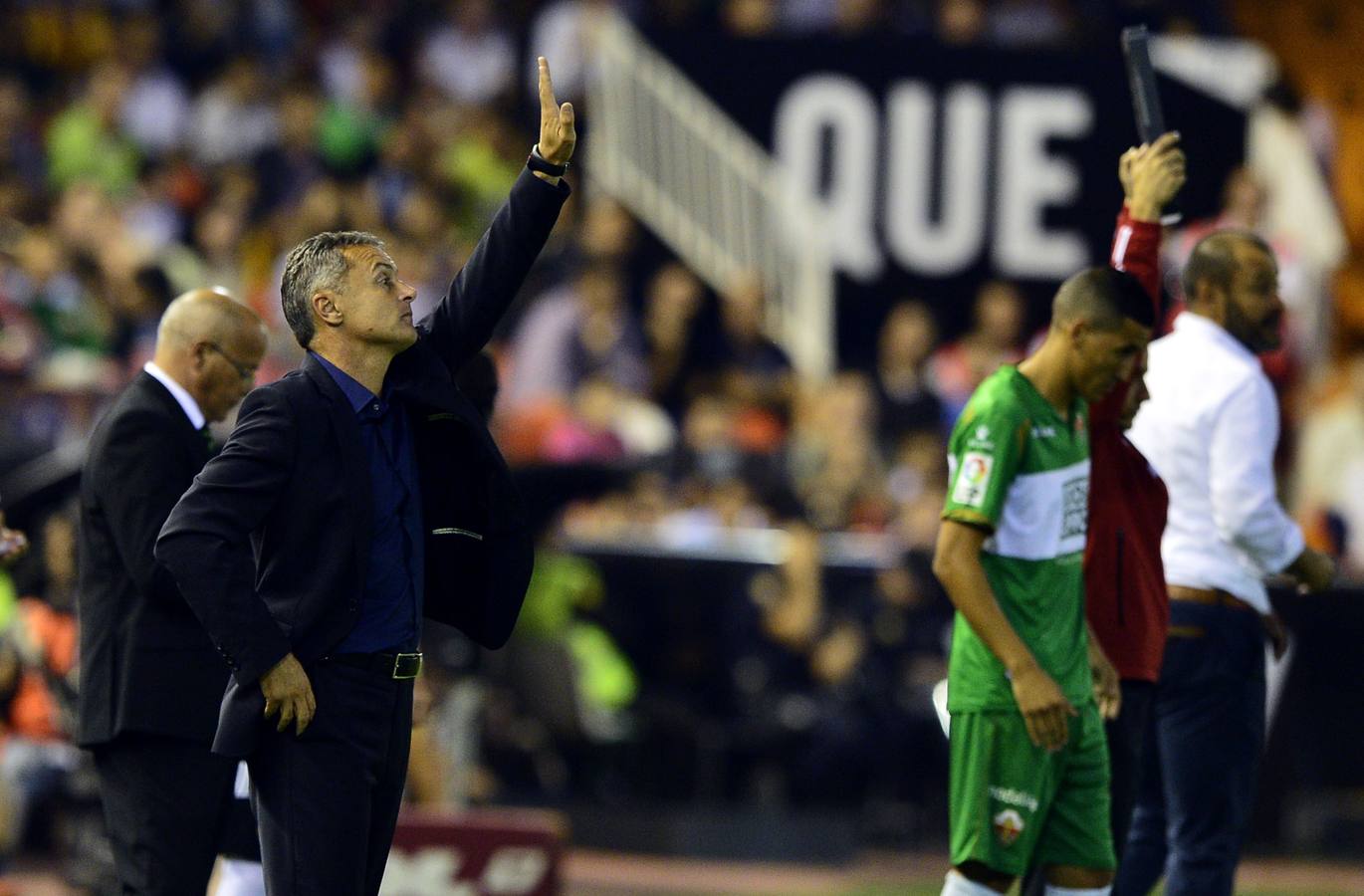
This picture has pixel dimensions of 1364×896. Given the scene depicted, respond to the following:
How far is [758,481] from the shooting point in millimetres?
12664

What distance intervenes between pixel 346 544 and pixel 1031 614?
190 centimetres

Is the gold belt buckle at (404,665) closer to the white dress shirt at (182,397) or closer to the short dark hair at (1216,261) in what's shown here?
the white dress shirt at (182,397)

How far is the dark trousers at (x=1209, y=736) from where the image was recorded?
6.86 m

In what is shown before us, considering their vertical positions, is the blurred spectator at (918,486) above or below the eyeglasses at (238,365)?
below

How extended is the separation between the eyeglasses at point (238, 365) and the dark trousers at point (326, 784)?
5.32ft

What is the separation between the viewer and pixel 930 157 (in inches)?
582

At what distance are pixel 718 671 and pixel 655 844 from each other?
932 millimetres

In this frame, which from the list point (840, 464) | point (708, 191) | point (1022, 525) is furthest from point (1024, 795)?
point (708, 191)

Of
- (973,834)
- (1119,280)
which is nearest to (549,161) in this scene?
(1119,280)

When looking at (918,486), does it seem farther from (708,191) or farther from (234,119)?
(234,119)

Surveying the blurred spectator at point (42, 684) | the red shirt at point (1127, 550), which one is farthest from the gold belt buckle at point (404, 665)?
the blurred spectator at point (42, 684)

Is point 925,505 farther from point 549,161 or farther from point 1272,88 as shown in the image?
point 549,161

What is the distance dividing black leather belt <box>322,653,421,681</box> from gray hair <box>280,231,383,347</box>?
0.77 metres

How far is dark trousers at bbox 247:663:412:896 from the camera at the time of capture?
5.22m
